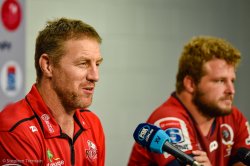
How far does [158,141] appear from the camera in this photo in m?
1.65

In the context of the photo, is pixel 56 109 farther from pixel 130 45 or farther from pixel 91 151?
pixel 130 45

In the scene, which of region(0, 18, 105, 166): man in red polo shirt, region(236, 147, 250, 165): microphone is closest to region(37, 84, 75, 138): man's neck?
region(0, 18, 105, 166): man in red polo shirt

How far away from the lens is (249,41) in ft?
13.9

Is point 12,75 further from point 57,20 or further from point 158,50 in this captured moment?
point 158,50

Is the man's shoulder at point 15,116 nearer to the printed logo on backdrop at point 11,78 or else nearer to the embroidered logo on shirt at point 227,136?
the printed logo on backdrop at point 11,78

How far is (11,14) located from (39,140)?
45.9 inches

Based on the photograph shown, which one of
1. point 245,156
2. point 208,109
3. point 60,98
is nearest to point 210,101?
point 208,109

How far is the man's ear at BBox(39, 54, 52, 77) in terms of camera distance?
1.98m

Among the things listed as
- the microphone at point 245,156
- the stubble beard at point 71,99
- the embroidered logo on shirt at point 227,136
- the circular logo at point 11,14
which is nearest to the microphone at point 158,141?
the stubble beard at point 71,99

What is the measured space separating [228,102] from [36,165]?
1.24 m

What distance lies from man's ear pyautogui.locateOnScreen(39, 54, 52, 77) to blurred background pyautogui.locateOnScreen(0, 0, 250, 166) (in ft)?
4.19

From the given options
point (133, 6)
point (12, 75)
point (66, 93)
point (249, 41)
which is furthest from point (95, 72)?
point (249, 41)

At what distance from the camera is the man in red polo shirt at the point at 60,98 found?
1.88 m

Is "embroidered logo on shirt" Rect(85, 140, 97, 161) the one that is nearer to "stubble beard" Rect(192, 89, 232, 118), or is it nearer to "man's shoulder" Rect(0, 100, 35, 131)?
"man's shoulder" Rect(0, 100, 35, 131)
